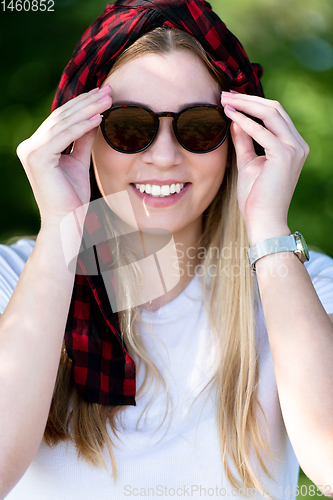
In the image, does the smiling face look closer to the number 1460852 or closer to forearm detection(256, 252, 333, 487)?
forearm detection(256, 252, 333, 487)

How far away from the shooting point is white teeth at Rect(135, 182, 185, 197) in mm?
1813

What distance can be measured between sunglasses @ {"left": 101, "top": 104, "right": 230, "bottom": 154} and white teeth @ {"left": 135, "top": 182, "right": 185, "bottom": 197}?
0.17 meters

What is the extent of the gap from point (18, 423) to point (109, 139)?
1.05 m

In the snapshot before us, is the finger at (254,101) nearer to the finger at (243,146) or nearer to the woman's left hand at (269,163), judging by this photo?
the woman's left hand at (269,163)

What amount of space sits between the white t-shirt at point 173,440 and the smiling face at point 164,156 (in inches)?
17.4

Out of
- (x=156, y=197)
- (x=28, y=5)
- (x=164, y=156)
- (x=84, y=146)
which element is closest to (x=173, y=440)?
(x=156, y=197)

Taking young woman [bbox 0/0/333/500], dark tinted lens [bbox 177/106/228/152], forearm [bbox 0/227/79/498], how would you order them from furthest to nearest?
dark tinted lens [bbox 177/106/228/152], young woman [bbox 0/0/333/500], forearm [bbox 0/227/79/498]

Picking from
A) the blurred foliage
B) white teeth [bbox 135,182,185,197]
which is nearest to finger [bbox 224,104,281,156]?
white teeth [bbox 135,182,185,197]

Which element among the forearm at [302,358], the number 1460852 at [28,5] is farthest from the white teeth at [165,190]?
the number 1460852 at [28,5]

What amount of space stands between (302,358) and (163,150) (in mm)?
915

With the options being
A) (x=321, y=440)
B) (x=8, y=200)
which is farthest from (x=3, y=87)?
(x=321, y=440)

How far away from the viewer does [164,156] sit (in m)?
1.71

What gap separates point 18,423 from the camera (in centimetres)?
135

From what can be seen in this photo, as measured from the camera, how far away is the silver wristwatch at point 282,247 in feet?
5.18
